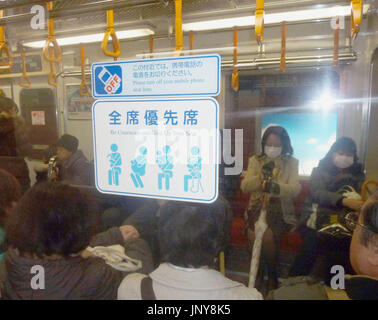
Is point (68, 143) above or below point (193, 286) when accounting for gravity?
above

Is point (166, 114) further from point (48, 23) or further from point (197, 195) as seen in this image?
point (48, 23)

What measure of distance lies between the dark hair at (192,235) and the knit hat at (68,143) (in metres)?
0.60

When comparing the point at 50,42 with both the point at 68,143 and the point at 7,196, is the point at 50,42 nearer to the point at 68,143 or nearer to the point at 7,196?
the point at 68,143

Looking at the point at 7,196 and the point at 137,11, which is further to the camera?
the point at 7,196

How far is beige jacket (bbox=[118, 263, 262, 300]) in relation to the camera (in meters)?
0.88

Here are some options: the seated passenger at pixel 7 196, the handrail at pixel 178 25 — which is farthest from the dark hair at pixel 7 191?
the handrail at pixel 178 25

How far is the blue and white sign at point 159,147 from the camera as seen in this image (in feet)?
2.76

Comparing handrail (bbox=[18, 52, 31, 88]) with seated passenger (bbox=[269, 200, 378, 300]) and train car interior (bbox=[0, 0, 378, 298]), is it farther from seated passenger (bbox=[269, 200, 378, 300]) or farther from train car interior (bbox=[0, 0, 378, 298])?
seated passenger (bbox=[269, 200, 378, 300])

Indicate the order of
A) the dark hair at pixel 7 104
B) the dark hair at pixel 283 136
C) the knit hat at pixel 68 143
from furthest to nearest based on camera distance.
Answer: the dark hair at pixel 283 136, the dark hair at pixel 7 104, the knit hat at pixel 68 143

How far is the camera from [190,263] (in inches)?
35.7

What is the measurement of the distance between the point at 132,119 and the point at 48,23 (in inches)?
24.3

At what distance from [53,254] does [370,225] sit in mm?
1112

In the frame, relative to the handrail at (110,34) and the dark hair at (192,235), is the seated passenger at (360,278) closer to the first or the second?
the dark hair at (192,235)

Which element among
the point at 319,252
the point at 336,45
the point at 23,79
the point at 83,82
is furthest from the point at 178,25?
the point at 319,252
